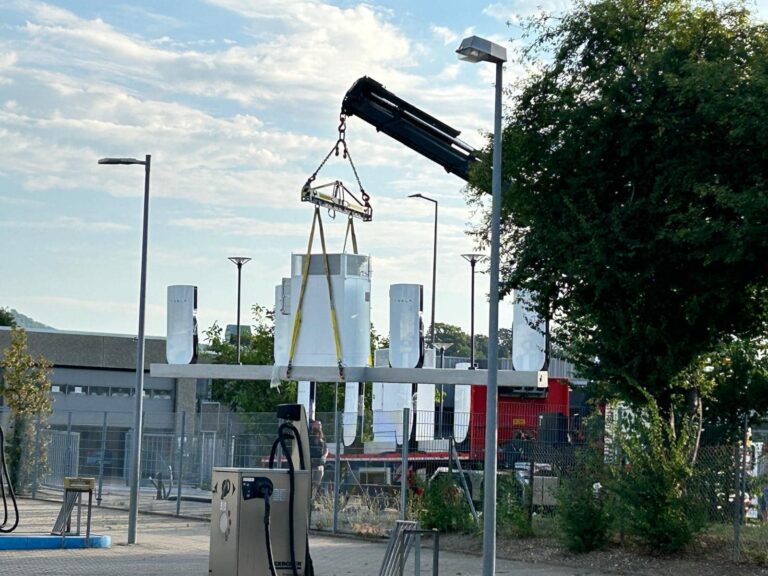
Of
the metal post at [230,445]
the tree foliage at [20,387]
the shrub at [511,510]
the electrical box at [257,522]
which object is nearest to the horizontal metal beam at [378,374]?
the metal post at [230,445]

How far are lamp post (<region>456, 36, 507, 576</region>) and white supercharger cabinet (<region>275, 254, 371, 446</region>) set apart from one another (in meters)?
10.9

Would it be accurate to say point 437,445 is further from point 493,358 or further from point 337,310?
point 493,358

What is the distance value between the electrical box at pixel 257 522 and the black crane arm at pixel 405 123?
15.1 metres

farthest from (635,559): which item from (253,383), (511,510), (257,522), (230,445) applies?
(253,383)

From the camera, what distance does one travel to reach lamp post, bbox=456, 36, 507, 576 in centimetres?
1590

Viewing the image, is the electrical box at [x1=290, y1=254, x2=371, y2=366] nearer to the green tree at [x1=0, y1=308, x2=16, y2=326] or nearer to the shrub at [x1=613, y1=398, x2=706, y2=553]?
the shrub at [x1=613, y1=398, x2=706, y2=553]

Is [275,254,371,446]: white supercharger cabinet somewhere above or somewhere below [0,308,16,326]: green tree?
below

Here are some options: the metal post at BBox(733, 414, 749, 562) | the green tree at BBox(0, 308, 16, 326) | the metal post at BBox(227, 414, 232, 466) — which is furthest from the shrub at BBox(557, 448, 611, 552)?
the green tree at BBox(0, 308, 16, 326)

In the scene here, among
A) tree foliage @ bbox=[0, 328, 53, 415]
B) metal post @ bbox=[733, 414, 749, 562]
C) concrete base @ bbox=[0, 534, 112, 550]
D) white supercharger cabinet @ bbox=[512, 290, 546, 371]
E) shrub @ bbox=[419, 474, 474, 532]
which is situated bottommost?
concrete base @ bbox=[0, 534, 112, 550]

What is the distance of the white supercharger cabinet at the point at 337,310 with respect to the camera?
2731 centimetres

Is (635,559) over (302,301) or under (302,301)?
under

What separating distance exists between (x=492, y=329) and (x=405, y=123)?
14.5 m

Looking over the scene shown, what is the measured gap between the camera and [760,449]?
21484 millimetres

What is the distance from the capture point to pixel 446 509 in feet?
75.6
